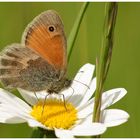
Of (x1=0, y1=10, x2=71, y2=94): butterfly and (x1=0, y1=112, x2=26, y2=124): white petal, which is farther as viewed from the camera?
(x1=0, y1=10, x2=71, y2=94): butterfly

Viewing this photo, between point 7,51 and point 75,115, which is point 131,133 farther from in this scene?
point 7,51

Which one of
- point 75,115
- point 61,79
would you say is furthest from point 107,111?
point 61,79

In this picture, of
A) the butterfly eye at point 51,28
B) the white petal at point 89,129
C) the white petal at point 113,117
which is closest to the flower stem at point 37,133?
the white petal at point 89,129

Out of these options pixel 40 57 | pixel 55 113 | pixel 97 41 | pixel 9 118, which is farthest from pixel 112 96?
pixel 97 41

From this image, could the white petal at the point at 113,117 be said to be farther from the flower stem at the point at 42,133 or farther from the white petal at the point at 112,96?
the flower stem at the point at 42,133

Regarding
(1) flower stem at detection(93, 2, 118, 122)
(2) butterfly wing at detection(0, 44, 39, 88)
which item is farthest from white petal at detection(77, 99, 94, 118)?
(1) flower stem at detection(93, 2, 118, 122)

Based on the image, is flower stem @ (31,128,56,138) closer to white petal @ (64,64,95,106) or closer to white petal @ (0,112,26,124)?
white petal @ (0,112,26,124)

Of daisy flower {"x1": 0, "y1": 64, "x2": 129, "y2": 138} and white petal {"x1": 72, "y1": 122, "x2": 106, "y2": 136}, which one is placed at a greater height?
daisy flower {"x1": 0, "y1": 64, "x2": 129, "y2": 138}
